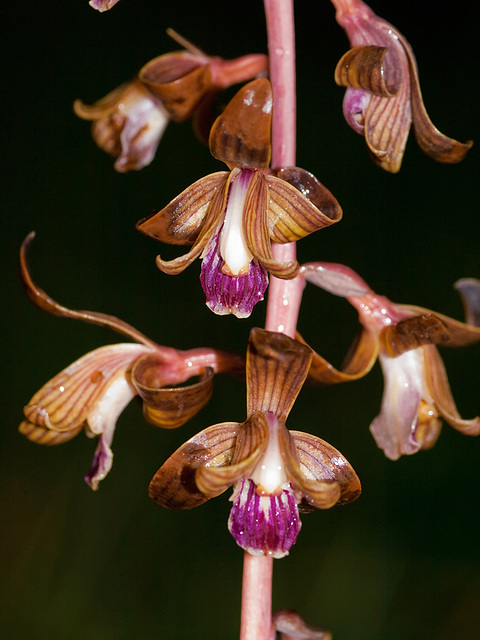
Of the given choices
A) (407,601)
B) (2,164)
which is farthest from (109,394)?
(2,164)

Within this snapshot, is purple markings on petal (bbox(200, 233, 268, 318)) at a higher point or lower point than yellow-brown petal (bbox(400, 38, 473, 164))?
lower

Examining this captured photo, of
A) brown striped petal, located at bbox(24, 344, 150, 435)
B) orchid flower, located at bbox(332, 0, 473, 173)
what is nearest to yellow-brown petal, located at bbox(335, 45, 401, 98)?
orchid flower, located at bbox(332, 0, 473, 173)

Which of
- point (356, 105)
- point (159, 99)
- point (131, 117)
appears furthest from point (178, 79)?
point (356, 105)

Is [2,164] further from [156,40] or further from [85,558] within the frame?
[85,558]

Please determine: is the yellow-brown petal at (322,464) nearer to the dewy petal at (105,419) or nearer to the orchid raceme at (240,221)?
the orchid raceme at (240,221)

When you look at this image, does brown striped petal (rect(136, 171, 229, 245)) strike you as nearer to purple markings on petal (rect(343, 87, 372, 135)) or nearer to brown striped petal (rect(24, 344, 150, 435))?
purple markings on petal (rect(343, 87, 372, 135))

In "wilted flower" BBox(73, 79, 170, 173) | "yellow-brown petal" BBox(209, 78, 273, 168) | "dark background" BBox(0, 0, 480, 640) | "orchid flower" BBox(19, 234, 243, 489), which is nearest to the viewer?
"yellow-brown petal" BBox(209, 78, 273, 168)

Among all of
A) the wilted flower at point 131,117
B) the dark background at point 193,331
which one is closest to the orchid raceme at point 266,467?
the wilted flower at point 131,117
